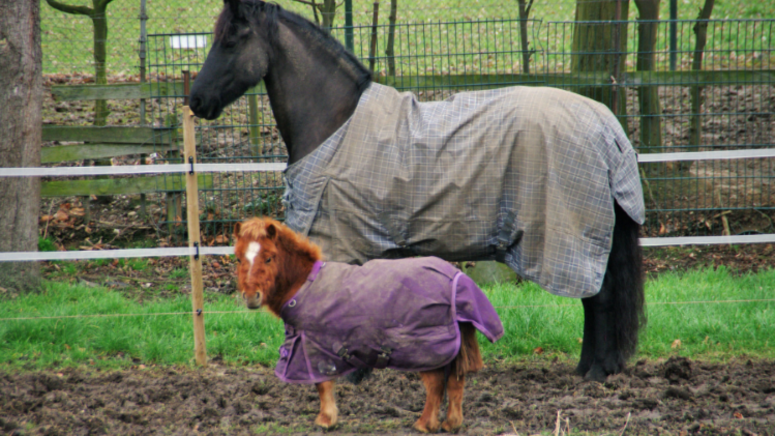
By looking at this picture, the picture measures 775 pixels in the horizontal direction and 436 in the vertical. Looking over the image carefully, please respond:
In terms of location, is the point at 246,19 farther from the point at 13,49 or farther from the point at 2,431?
the point at 13,49

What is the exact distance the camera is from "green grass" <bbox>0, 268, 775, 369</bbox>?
432cm

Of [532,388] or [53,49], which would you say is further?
[53,49]

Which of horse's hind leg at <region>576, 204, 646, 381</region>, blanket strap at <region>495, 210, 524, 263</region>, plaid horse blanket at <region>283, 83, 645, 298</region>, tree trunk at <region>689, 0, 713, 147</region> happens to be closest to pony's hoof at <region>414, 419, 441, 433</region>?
plaid horse blanket at <region>283, 83, 645, 298</region>

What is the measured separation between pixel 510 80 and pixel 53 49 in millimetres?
8825

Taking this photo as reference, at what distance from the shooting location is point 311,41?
369 centimetres

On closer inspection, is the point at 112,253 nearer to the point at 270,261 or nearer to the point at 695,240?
the point at 270,261

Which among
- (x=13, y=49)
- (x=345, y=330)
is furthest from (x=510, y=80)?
(x=13, y=49)

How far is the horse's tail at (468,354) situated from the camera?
2.90 metres

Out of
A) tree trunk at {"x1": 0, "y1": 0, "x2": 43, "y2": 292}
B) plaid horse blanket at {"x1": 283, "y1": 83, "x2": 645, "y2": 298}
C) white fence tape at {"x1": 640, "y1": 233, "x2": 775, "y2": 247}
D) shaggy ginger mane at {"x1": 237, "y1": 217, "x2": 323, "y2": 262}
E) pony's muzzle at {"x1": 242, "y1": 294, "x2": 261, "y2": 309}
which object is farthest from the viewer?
tree trunk at {"x1": 0, "y1": 0, "x2": 43, "y2": 292}

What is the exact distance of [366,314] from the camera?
9.23 feet

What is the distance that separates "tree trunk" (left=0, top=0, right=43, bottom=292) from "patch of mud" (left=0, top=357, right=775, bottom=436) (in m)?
1.80

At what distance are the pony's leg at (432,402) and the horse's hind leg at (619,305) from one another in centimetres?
126

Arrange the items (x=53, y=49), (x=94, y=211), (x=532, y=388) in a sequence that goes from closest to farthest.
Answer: (x=532, y=388) < (x=94, y=211) < (x=53, y=49)

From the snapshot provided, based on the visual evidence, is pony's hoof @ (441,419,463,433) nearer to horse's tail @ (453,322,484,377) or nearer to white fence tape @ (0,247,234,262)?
horse's tail @ (453,322,484,377)
